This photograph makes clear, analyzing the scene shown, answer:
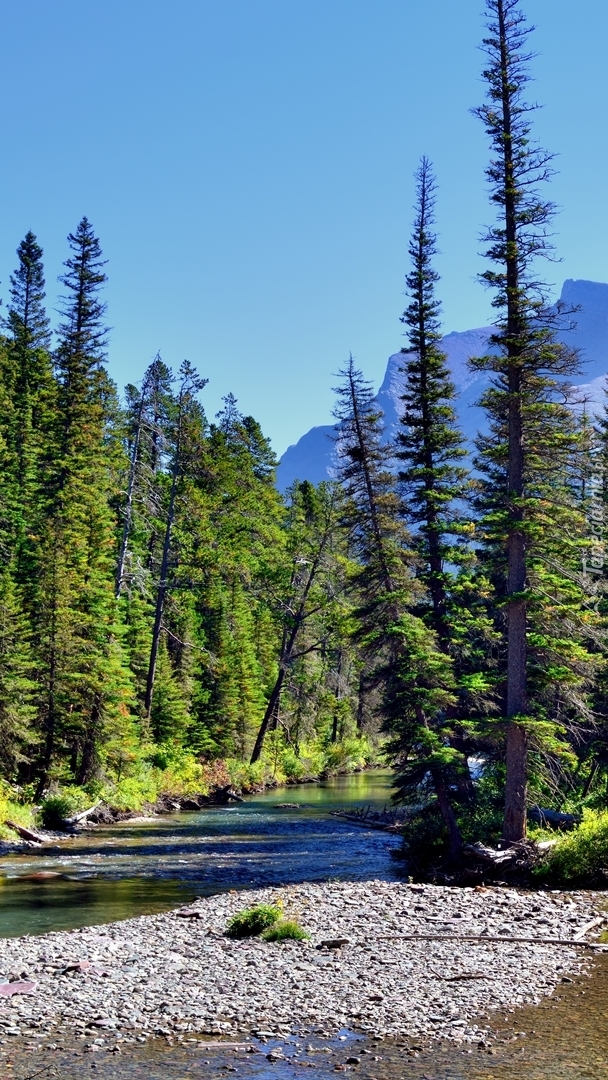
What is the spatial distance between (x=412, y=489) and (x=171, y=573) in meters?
35.0

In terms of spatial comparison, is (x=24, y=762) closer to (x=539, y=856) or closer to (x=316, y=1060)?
(x=539, y=856)

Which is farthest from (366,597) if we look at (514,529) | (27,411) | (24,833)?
(27,411)

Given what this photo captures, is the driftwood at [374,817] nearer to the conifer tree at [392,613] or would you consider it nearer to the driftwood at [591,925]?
the conifer tree at [392,613]

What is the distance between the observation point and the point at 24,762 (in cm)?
3691

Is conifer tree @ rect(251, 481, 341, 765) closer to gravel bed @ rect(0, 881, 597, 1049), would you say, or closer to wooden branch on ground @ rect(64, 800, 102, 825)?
wooden branch on ground @ rect(64, 800, 102, 825)

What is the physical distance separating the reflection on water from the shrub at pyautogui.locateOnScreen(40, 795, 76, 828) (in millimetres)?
1383

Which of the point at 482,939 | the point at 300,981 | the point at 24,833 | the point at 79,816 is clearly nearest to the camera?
the point at 300,981

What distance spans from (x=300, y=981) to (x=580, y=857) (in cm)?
1002

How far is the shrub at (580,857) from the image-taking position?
21.1 meters

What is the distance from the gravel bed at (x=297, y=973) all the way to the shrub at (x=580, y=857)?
2.27 m

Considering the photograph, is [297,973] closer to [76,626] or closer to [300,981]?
[300,981]

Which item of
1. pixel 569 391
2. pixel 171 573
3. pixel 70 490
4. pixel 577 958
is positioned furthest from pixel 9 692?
pixel 171 573

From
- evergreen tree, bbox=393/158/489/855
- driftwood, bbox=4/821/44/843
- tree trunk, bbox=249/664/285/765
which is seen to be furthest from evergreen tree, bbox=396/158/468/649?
tree trunk, bbox=249/664/285/765

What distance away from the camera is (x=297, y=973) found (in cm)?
1391
